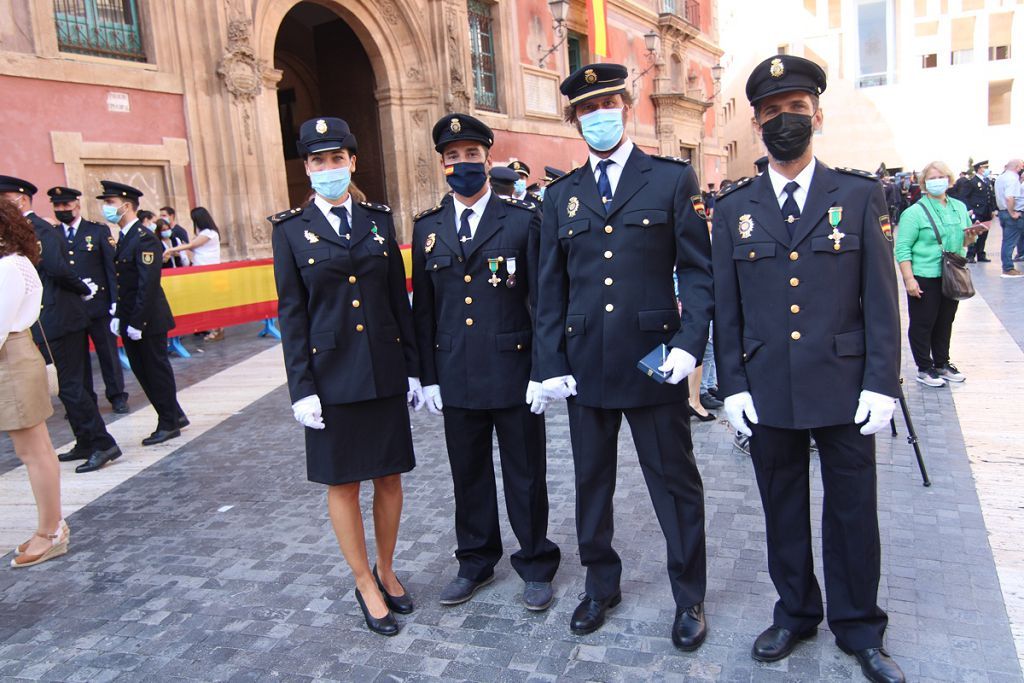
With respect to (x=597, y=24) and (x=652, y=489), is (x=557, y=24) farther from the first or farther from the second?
(x=652, y=489)

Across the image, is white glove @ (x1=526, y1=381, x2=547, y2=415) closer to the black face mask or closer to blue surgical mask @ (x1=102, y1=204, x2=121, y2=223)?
the black face mask

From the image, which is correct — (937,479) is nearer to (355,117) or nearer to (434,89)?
(434,89)

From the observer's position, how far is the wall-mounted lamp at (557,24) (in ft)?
56.2

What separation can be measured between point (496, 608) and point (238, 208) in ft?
33.5

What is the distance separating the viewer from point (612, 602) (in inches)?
130

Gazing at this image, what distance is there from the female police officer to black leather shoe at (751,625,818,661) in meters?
1.51

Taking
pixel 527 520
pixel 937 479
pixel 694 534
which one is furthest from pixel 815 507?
pixel 527 520

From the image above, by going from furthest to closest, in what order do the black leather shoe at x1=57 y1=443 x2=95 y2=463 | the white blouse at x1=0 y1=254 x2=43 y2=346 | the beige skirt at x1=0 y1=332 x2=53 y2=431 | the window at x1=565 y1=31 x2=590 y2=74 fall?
the window at x1=565 y1=31 x2=590 y2=74
the black leather shoe at x1=57 y1=443 x2=95 y2=463
the beige skirt at x1=0 y1=332 x2=53 y2=431
the white blouse at x1=0 y1=254 x2=43 y2=346

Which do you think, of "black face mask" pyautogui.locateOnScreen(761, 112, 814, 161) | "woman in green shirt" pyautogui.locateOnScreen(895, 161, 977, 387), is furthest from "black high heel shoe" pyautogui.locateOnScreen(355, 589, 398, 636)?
"woman in green shirt" pyautogui.locateOnScreen(895, 161, 977, 387)

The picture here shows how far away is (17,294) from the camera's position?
408cm

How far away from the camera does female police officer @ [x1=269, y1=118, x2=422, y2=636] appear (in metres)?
3.19

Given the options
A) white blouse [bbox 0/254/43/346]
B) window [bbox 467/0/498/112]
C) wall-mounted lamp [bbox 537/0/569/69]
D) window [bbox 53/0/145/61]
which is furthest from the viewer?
window [bbox 467/0/498/112]

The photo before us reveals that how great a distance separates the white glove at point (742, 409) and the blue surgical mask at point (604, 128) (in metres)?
1.12

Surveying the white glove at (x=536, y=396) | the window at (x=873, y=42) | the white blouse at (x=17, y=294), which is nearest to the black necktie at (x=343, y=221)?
the white glove at (x=536, y=396)
